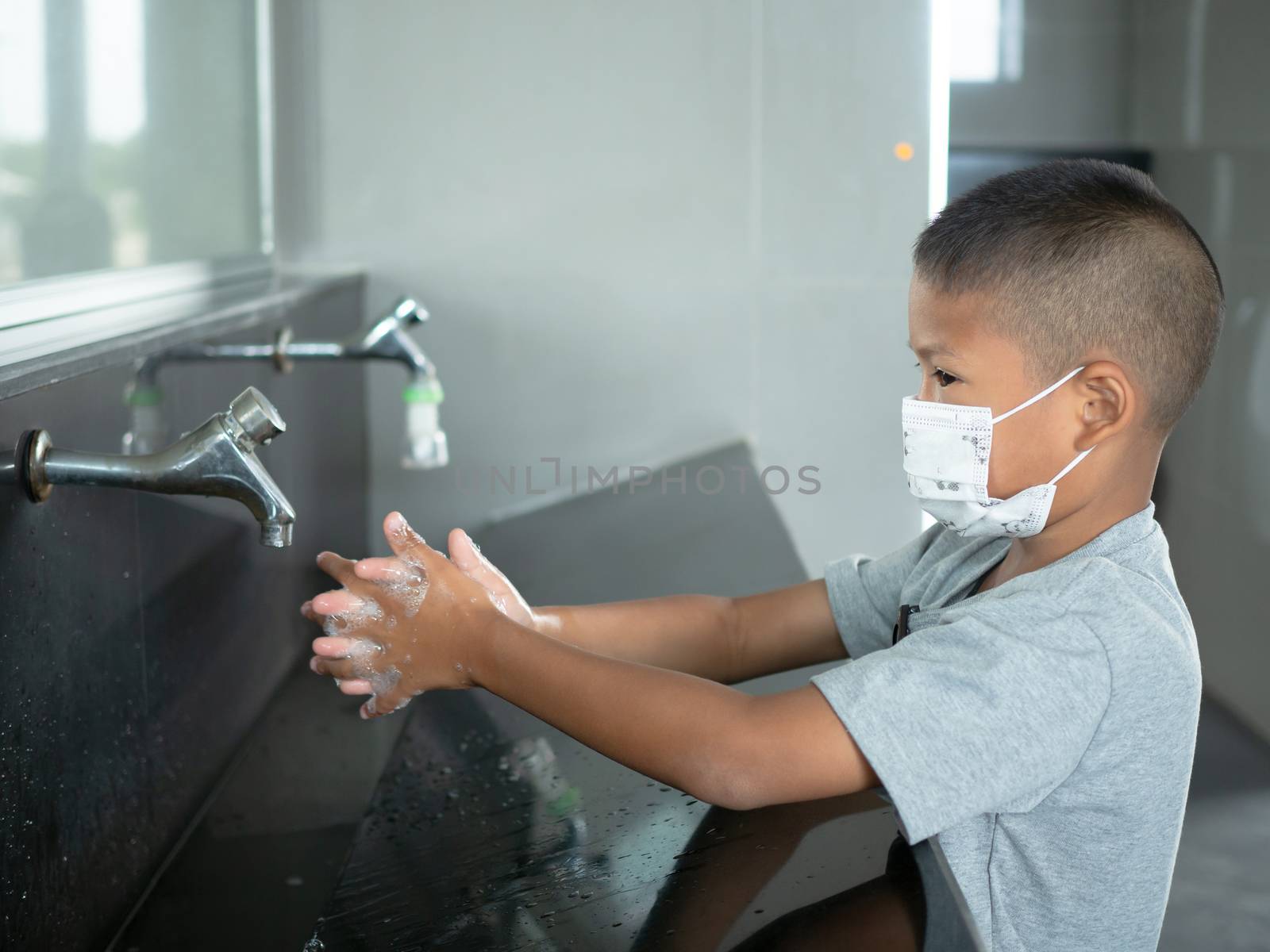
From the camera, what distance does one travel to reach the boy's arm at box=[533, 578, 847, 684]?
0.99 m

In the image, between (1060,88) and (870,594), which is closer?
(870,594)

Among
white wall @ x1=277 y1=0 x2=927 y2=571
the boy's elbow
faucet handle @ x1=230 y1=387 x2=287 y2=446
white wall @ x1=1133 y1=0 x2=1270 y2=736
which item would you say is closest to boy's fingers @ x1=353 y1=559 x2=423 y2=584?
faucet handle @ x1=230 y1=387 x2=287 y2=446

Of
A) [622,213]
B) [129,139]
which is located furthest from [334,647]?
[622,213]

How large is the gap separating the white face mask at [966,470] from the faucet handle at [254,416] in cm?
42

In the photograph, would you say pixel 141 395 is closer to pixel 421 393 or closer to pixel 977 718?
pixel 421 393

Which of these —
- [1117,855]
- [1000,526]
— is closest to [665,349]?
[1000,526]

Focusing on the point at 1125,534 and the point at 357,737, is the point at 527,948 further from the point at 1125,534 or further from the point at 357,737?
the point at 357,737

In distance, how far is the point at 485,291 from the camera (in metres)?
1.93

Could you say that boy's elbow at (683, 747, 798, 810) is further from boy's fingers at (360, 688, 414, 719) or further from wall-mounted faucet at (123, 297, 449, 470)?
wall-mounted faucet at (123, 297, 449, 470)

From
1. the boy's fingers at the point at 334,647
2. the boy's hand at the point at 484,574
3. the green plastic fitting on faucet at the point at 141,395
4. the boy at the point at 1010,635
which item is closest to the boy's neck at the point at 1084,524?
the boy at the point at 1010,635

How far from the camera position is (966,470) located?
79 centimetres

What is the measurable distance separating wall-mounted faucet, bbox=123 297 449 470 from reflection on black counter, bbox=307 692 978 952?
1.16 feet

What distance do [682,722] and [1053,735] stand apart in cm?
21

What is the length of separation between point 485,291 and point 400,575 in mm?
1196
